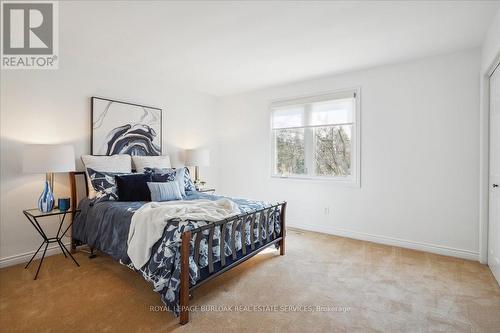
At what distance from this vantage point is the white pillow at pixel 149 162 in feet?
12.4

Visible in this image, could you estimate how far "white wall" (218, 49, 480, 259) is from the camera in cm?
313

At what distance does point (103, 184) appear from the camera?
3115 mm

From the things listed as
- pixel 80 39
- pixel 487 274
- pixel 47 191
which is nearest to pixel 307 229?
pixel 487 274

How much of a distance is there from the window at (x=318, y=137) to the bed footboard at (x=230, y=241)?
1375 millimetres

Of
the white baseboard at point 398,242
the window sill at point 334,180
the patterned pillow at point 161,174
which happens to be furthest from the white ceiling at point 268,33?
the white baseboard at point 398,242

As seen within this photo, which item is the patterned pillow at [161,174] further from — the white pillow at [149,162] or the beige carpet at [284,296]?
the beige carpet at [284,296]

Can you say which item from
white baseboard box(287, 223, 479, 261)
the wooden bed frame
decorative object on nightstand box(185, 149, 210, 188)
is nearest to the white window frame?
white baseboard box(287, 223, 479, 261)

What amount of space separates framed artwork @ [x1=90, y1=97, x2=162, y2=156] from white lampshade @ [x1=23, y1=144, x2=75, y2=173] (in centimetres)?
71

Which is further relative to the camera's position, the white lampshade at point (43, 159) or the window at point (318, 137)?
the window at point (318, 137)

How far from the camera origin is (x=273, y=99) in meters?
4.72

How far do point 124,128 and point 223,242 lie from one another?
2484mm

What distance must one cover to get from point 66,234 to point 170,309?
2205 mm

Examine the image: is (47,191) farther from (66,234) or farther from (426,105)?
(426,105)

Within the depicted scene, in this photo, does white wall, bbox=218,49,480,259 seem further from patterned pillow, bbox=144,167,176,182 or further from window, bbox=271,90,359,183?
patterned pillow, bbox=144,167,176,182
